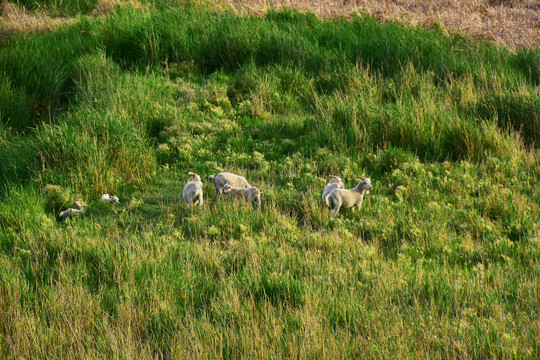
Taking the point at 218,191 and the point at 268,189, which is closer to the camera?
the point at 218,191

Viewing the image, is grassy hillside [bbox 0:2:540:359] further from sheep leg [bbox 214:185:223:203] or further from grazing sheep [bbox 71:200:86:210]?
sheep leg [bbox 214:185:223:203]

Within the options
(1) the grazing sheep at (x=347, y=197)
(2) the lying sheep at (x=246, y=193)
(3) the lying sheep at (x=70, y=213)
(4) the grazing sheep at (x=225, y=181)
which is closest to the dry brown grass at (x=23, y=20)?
(3) the lying sheep at (x=70, y=213)

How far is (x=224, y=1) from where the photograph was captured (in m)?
14.7

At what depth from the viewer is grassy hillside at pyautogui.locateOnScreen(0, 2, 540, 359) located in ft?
15.0

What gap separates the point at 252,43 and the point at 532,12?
24.4 ft

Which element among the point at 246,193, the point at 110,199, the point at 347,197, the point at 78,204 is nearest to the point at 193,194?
the point at 246,193

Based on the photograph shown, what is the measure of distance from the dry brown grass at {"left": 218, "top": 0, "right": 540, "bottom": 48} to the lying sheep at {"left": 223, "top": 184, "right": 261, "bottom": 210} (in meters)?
7.65

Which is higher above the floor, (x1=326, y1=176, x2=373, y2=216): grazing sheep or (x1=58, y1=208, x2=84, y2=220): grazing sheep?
(x1=326, y1=176, x2=373, y2=216): grazing sheep

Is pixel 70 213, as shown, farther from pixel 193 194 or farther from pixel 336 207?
pixel 336 207

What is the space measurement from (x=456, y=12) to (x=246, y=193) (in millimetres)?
9857

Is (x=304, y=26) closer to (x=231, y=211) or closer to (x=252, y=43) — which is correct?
(x=252, y=43)

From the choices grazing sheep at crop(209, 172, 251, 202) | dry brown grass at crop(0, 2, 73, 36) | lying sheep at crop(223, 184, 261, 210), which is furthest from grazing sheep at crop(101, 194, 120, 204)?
dry brown grass at crop(0, 2, 73, 36)

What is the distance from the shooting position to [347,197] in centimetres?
664

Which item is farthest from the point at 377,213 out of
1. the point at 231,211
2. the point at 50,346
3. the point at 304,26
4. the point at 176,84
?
the point at 304,26
